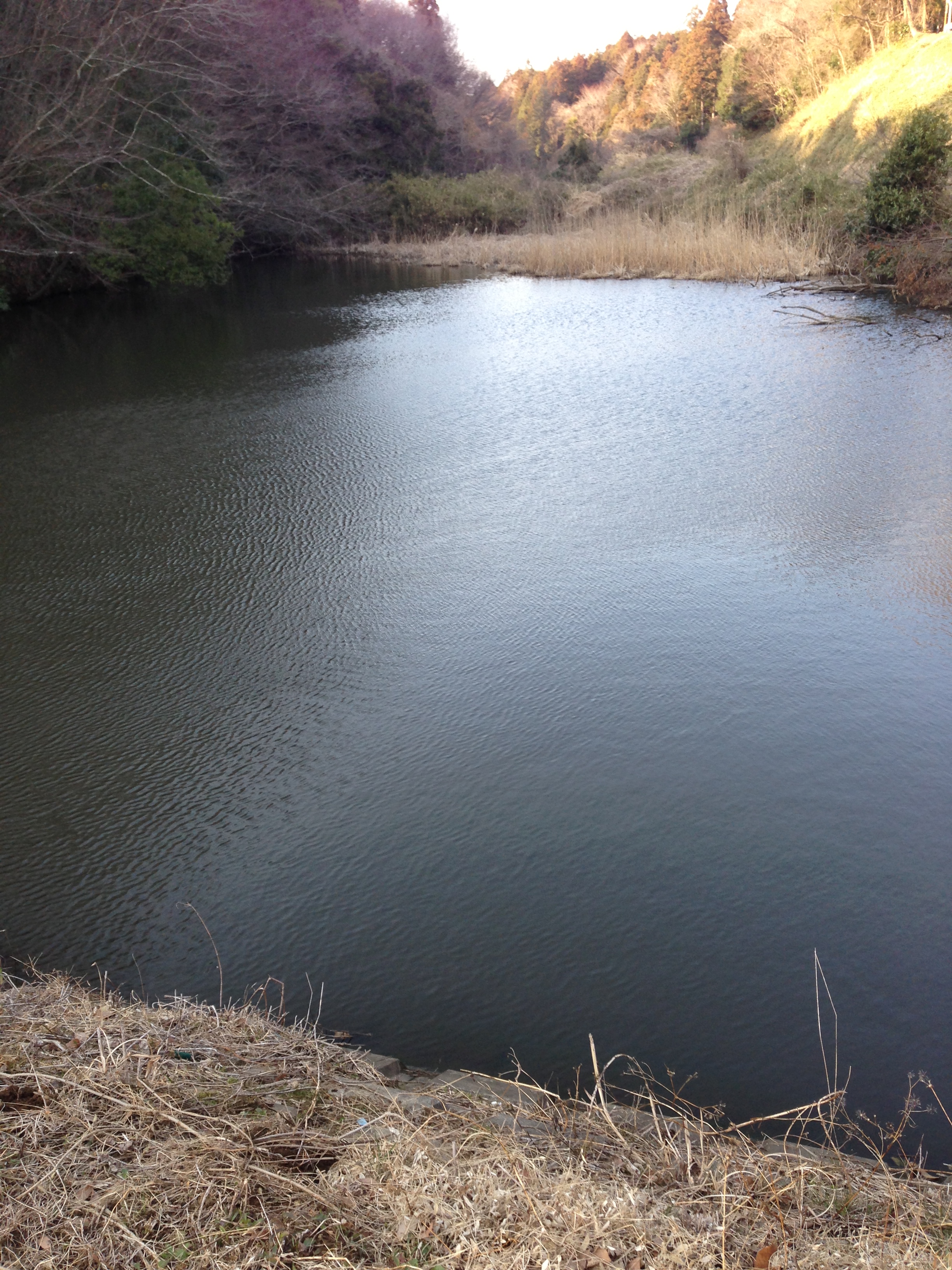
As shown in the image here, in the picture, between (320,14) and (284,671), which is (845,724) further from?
(320,14)

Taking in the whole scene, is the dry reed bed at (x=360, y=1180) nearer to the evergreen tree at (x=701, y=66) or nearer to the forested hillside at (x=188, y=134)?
the forested hillside at (x=188, y=134)

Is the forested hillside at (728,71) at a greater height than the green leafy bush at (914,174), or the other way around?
the forested hillside at (728,71)

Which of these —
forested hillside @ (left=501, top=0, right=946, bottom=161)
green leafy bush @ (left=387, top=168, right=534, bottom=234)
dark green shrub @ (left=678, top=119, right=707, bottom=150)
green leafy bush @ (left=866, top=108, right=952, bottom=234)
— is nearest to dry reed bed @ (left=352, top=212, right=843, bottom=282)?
green leafy bush @ (left=866, top=108, right=952, bottom=234)

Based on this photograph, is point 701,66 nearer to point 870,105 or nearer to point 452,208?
point 870,105

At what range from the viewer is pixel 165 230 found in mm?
14078

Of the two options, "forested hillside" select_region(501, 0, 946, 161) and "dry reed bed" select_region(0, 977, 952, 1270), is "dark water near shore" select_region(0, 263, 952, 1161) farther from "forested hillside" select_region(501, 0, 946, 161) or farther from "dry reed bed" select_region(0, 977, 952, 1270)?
"forested hillside" select_region(501, 0, 946, 161)

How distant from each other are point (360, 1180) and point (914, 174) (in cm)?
1307

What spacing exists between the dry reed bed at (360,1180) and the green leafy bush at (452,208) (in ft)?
69.1

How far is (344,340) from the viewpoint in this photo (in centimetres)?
1052

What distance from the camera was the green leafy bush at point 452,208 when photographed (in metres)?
20.9

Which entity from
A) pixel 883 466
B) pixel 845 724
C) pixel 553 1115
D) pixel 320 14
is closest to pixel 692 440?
pixel 883 466

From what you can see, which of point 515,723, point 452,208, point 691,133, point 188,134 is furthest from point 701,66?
point 515,723

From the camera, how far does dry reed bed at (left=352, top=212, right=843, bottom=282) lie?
12578 millimetres

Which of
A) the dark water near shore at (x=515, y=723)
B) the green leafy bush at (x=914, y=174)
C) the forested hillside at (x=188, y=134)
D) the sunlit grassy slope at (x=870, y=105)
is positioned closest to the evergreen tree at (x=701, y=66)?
the sunlit grassy slope at (x=870, y=105)
